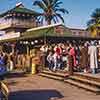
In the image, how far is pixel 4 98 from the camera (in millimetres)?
15016

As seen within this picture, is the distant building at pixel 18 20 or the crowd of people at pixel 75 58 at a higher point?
the distant building at pixel 18 20

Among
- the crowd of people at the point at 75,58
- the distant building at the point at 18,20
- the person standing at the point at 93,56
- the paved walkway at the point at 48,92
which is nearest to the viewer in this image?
the paved walkway at the point at 48,92

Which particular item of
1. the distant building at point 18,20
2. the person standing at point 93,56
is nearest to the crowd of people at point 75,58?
the person standing at point 93,56

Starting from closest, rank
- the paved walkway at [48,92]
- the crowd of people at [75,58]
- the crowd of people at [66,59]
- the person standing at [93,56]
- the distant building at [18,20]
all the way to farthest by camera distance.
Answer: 1. the paved walkway at [48,92]
2. the person standing at [93,56]
3. the crowd of people at [75,58]
4. the crowd of people at [66,59]
5. the distant building at [18,20]

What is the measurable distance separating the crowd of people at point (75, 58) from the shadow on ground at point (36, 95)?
10.9ft

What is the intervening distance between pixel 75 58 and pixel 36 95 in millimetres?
5635

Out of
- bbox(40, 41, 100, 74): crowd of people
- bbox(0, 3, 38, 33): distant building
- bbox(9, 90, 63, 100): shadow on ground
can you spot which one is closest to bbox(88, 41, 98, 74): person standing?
bbox(40, 41, 100, 74): crowd of people

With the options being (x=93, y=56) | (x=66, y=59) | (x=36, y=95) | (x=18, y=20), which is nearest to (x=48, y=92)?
(x=36, y=95)

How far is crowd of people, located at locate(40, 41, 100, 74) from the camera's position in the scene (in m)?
18.0

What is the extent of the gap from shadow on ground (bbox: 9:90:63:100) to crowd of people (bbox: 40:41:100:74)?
3334mm

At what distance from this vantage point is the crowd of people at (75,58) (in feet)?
59.0

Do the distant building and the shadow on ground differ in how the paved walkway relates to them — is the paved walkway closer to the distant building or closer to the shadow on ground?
the shadow on ground

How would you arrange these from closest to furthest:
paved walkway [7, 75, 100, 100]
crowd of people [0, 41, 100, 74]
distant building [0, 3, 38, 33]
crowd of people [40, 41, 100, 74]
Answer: paved walkway [7, 75, 100, 100]
crowd of people [40, 41, 100, 74]
crowd of people [0, 41, 100, 74]
distant building [0, 3, 38, 33]

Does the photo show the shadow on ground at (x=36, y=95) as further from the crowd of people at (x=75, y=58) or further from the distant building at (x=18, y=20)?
the distant building at (x=18, y=20)
